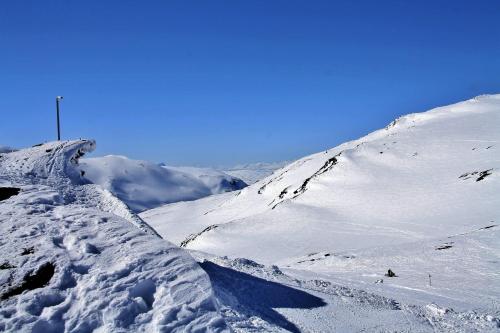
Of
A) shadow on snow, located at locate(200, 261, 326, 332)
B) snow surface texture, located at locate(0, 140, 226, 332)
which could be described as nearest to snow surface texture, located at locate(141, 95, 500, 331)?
shadow on snow, located at locate(200, 261, 326, 332)

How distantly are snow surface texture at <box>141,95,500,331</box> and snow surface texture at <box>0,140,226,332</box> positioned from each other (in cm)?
150

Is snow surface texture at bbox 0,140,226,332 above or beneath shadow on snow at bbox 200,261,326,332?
above

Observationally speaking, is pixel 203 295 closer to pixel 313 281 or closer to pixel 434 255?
pixel 313 281

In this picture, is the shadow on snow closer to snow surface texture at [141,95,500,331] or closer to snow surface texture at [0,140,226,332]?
snow surface texture at [141,95,500,331]

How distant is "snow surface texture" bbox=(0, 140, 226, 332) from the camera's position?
7.29 m

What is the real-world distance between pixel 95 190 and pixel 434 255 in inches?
670

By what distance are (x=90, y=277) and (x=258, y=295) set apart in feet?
13.2

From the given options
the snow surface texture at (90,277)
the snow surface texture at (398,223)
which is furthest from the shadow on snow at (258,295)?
the snow surface texture at (90,277)

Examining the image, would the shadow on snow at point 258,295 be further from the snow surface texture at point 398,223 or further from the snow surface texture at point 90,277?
the snow surface texture at point 90,277

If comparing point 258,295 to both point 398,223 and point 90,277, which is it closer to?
point 90,277

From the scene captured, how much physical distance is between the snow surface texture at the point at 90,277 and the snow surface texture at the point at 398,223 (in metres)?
1.50

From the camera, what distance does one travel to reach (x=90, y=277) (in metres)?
8.29

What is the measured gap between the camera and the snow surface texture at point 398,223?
1541cm

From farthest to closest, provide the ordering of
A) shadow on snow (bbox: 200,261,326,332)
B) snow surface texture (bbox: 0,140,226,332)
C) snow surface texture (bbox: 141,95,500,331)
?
snow surface texture (bbox: 141,95,500,331) < shadow on snow (bbox: 200,261,326,332) < snow surface texture (bbox: 0,140,226,332)
